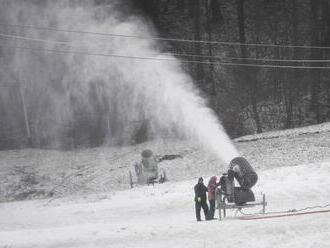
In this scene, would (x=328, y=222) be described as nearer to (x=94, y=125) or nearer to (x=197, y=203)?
(x=197, y=203)

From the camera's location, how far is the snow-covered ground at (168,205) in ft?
48.6

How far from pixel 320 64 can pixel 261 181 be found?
24.6 meters

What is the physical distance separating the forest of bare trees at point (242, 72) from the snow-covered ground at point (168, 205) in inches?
238

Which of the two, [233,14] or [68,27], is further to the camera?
[233,14]

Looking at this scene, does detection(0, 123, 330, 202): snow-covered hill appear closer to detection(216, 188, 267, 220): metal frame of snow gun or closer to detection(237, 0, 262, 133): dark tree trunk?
detection(237, 0, 262, 133): dark tree trunk

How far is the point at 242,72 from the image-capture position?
46.5 meters

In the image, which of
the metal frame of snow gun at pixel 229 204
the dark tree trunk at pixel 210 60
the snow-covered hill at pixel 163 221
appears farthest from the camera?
the dark tree trunk at pixel 210 60

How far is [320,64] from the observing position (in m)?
44.9

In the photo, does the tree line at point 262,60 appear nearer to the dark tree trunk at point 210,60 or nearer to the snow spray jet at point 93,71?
the dark tree trunk at point 210,60

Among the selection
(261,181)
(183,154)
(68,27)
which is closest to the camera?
(261,181)

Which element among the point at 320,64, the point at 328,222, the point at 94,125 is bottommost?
the point at 328,222

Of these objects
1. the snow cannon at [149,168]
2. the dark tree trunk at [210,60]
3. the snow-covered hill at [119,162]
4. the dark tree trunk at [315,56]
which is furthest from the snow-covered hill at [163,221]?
the dark tree trunk at [210,60]

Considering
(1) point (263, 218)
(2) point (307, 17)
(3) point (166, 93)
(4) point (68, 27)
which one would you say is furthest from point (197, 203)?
(2) point (307, 17)

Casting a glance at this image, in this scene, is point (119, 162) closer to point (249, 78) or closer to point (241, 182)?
point (249, 78)
